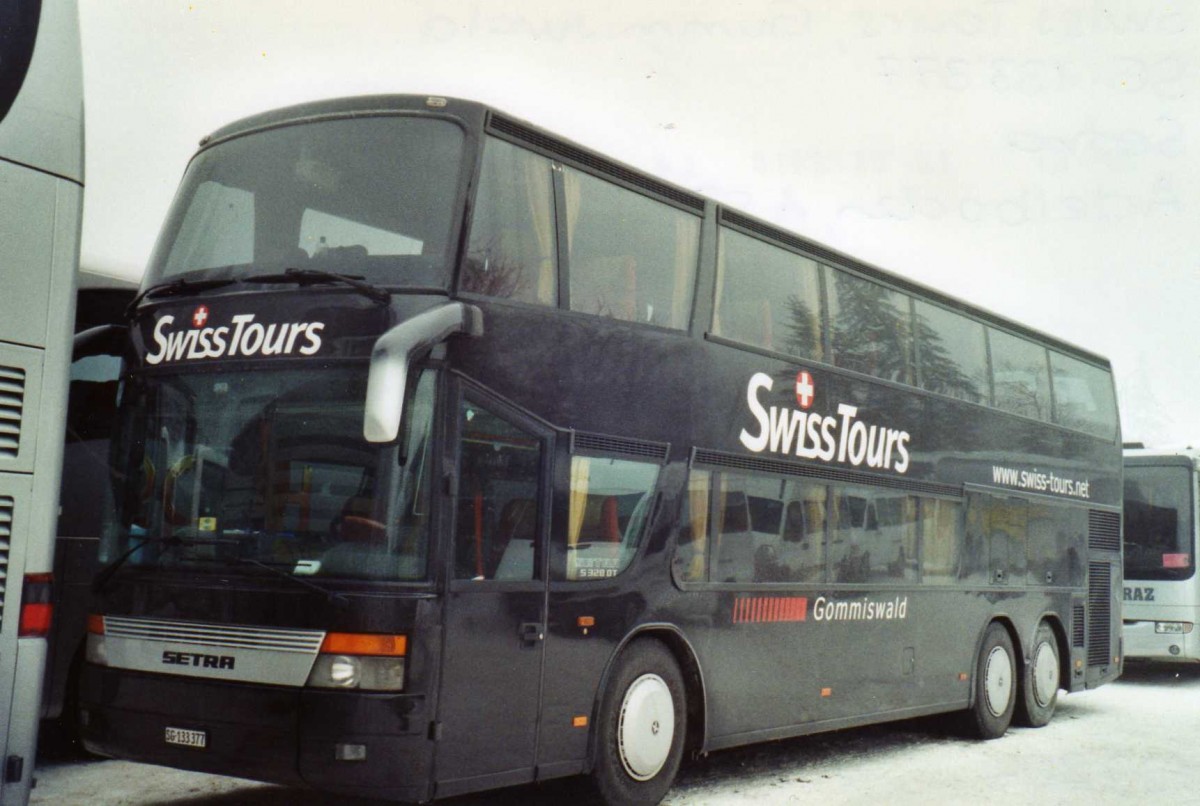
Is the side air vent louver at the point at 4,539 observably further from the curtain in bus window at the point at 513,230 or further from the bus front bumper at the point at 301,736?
the curtain in bus window at the point at 513,230

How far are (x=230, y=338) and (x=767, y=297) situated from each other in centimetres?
414

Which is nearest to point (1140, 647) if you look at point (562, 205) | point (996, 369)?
point (996, 369)

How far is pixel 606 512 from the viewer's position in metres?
7.94

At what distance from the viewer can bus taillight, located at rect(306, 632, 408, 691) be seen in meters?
6.43

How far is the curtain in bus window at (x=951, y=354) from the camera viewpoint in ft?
38.7

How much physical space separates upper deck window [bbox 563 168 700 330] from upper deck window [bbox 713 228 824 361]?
411 millimetres

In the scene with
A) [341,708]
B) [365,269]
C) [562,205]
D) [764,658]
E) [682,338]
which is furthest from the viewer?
[764,658]

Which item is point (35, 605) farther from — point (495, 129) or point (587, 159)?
point (587, 159)

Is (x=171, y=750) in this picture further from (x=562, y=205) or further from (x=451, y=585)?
(x=562, y=205)

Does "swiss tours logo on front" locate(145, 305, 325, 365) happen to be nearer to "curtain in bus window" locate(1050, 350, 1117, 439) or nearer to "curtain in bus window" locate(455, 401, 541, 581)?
"curtain in bus window" locate(455, 401, 541, 581)

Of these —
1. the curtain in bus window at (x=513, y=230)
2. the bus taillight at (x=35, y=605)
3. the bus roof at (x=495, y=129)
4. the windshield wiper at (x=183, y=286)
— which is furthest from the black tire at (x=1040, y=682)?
the bus taillight at (x=35, y=605)

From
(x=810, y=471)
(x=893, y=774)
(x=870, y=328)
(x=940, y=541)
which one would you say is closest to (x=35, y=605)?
(x=810, y=471)

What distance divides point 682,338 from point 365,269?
97.6 inches

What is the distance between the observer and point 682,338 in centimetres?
872
